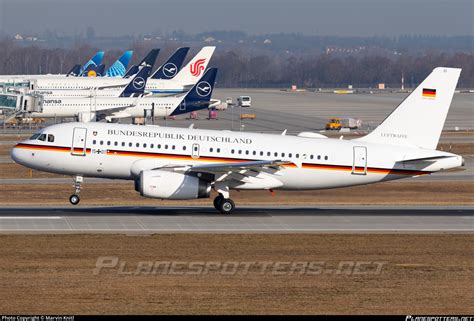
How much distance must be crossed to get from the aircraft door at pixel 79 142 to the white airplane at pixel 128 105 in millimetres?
73964

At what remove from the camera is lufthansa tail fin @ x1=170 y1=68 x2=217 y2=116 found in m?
126

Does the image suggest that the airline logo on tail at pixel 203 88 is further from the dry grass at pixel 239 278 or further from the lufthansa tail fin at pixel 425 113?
the dry grass at pixel 239 278

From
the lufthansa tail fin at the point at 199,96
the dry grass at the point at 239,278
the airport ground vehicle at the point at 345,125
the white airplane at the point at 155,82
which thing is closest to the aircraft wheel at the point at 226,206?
the dry grass at the point at 239,278

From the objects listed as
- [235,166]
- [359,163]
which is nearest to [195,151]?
[235,166]

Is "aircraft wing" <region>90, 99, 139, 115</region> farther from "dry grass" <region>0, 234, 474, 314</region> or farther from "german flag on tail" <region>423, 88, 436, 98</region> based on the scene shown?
"dry grass" <region>0, 234, 474, 314</region>

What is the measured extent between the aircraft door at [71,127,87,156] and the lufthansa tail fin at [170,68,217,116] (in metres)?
75.0

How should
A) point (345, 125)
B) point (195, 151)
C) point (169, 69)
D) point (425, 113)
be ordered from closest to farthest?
point (195, 151) → point (425, 113) → point (345, 125) → point (169, 69)

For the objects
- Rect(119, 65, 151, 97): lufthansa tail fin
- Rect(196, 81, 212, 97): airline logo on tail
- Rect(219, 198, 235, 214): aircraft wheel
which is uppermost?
Rect(219, 198, 235, 214): aircraft wheel

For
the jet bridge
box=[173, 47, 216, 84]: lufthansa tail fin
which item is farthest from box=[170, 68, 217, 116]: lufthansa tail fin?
box=[173, 47, 216, 84]: lufthansa tail fin

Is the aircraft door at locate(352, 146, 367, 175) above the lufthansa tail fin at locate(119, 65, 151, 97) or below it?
above

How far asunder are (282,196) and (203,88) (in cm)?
6873

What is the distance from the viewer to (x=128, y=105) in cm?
12600

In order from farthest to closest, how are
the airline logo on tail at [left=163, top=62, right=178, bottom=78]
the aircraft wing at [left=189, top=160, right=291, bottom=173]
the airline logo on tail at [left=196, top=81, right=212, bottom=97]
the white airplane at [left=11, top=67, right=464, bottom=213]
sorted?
the airline logo on tail at [left=163, top=62, right=178, bottom=78] → the airline logo on tail at [left=196, top=81, right=212, bottom=97] → the white airplane at [left=11, top=67, right=464, bottom=213] → the aircraft wing at [left=189, top=160, right=291, bottom=173]

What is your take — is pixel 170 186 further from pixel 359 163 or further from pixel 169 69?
pixel 169 69
